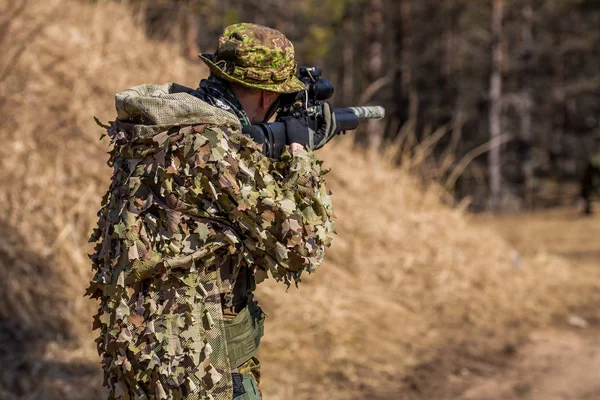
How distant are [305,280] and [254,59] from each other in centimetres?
429

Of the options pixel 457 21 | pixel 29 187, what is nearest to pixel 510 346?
pixel 29 187

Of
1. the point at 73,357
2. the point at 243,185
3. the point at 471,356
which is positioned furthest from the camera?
Result: the point at 471,356

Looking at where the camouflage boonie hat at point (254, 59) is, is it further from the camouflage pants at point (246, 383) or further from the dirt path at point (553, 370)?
the dirt path at point (553, 370)

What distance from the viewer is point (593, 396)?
16.4 ft

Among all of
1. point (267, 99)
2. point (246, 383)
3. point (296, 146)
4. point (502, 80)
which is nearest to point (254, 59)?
point (267, 99)

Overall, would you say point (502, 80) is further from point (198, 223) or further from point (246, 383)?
point (198, 223)

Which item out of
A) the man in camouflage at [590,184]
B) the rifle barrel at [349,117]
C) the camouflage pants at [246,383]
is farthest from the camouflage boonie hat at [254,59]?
the man in camouflage at [590,184]

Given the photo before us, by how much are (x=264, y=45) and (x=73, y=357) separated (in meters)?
3.27

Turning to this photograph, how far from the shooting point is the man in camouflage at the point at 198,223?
2080mm

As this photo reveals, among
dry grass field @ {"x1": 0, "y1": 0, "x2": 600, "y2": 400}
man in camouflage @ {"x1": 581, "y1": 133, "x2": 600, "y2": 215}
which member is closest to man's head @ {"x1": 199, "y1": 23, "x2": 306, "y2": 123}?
dry grass field @ {"x1": 0, "y1": 0, "x2": 600, "y2": 400}

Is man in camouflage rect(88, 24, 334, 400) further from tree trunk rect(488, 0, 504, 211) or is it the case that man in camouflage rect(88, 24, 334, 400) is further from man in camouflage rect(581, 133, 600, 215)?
tree trunk rect(488, 0, 504, 211)

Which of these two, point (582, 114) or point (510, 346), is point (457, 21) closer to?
point (582, 114)

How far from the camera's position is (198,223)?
2.13m

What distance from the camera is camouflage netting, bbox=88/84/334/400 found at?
6.81 feet
